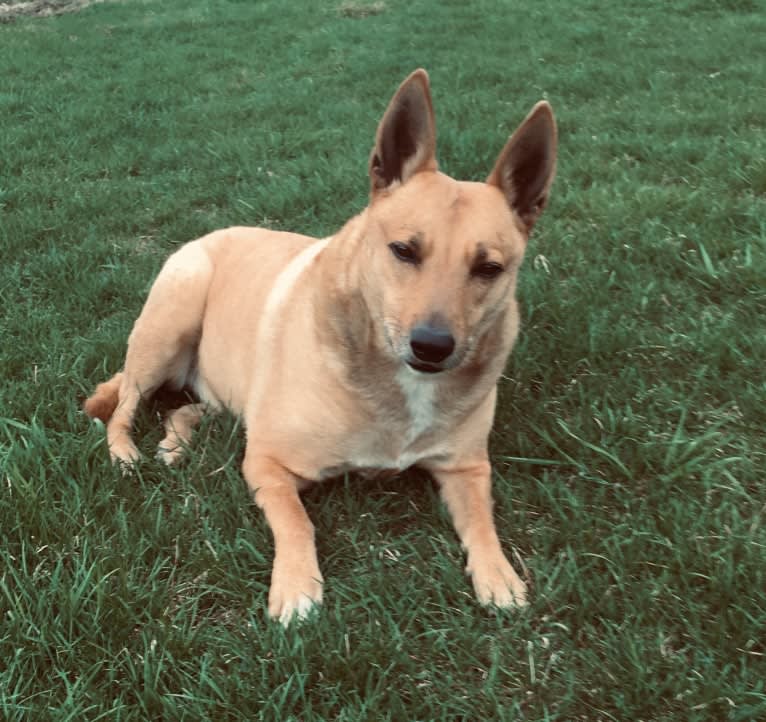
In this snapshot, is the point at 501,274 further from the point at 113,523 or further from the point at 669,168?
the point at 669,168

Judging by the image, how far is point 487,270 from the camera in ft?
7.29

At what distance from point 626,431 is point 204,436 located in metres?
1.50

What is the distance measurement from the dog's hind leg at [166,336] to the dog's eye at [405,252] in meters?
1.16

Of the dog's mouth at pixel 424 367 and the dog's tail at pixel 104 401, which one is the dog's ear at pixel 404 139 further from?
the dog's tail at pixel 104 401

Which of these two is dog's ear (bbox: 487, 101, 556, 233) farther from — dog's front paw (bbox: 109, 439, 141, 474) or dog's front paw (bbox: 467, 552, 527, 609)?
dog's front paw (bbox: 109, 439, 141, 474)

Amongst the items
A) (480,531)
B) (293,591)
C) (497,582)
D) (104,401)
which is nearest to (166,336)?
(104,401)

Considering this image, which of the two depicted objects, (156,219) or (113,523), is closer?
(113,523)

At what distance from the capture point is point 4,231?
13.7 feet

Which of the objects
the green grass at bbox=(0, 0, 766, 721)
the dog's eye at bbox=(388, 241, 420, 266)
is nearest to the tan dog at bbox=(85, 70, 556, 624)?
the dog's eye at bbox=(388, 241, 420, 266)

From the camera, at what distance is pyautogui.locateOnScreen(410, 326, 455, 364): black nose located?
2039mm

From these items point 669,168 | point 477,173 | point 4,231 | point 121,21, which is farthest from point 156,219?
point 121,21

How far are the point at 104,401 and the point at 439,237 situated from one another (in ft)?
→ 4.65

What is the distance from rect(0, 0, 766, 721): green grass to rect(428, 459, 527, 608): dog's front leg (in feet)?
0.16

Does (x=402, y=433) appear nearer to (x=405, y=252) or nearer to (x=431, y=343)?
(x=431, y=343)
